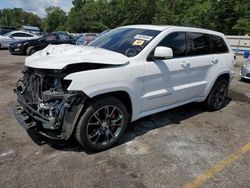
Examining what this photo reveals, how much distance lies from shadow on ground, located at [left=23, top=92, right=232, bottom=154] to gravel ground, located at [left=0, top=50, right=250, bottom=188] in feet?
0.05

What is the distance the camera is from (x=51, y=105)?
10.8 ft

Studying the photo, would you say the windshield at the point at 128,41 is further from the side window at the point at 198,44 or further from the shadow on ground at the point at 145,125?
the shadow on ground at the point at 145,125

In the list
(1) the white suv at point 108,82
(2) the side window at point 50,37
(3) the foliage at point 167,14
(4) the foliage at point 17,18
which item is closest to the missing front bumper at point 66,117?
(1) the white suv at point 108,82

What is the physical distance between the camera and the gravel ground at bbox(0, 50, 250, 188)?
3.03 metres

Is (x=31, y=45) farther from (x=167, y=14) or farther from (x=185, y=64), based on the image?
(x=167, y=14)

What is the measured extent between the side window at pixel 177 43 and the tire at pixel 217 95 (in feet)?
4.90

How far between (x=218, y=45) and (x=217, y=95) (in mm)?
1119

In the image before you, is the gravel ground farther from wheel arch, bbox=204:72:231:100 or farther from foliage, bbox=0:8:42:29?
foliage, bbox=0:8:42:29

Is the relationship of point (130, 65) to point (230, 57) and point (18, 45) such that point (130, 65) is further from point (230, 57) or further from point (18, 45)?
point (18, 45)

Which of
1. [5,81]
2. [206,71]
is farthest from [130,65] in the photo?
[5,81]

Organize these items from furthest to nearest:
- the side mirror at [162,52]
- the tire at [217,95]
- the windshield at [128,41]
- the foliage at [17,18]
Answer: the foliage at [17,18], the tire at [217,95], the windshield at [128,41], the side mirror at [162,52]

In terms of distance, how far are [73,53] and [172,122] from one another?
7.98 ft

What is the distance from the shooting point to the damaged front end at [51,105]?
126 inches

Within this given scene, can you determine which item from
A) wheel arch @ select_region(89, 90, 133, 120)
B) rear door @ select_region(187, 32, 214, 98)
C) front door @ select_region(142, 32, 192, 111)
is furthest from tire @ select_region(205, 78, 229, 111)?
wheel arch @ select_region(89, 90, 133, 120)
